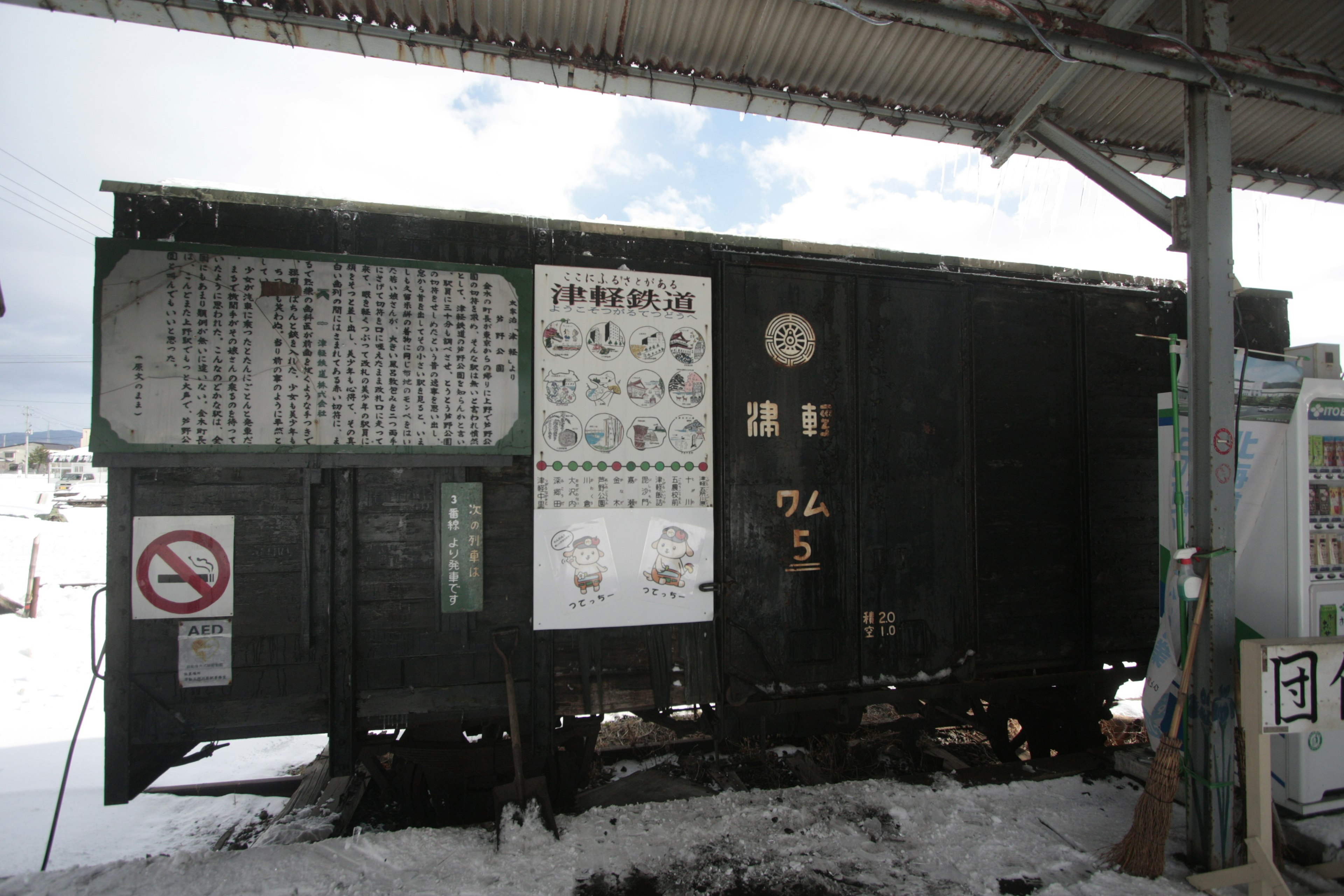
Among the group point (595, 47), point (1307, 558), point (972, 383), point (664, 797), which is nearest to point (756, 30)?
point (595, 47)

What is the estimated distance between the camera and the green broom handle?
3.24 m

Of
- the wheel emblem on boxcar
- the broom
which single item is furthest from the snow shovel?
the broom

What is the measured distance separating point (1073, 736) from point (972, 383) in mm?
2908

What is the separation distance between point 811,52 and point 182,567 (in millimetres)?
4763

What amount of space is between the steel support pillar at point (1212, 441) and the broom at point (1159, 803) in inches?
6.3

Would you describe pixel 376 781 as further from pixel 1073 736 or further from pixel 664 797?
pixel 1073 736

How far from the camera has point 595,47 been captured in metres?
3.36

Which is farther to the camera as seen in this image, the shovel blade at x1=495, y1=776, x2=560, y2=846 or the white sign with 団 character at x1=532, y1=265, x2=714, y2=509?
the white sign with 団 character at x1=532, y1=265, x2=714, y2=509

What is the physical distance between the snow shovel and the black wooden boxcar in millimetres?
306

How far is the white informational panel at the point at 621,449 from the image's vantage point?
369 centimetres

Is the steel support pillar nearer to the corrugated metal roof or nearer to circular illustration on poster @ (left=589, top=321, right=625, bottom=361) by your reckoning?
the corrugated metal roof

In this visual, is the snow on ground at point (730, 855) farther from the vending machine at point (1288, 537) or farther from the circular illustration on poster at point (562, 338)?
the circular illustration on poster at point (562, 338)

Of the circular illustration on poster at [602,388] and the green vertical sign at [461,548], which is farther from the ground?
the circular illustration on poster at [602,388]

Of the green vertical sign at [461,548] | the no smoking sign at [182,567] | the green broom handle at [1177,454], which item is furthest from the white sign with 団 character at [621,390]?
the green broom handle at [1177,454]
